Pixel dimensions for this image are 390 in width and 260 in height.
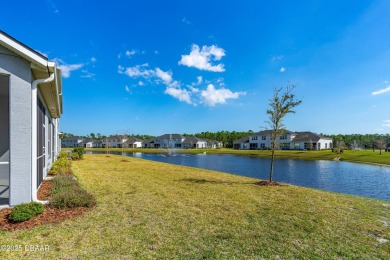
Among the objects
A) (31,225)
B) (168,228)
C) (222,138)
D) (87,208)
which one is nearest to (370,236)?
(168,228)

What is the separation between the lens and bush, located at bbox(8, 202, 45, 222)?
5492 mm

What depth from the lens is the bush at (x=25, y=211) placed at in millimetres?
5492

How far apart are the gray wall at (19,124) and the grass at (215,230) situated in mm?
1710

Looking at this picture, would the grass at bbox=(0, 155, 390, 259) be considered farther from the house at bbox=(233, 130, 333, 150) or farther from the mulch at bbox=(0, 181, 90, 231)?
the house at bbox=(233, 130, 333, 150)

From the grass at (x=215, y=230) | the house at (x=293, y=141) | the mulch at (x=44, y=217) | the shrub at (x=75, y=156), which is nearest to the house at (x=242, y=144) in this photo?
the house at (x=293, y=141)

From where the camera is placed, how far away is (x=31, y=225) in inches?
214

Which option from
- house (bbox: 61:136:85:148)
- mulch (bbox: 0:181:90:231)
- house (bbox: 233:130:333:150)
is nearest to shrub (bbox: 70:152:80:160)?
mulch (bbox: 0:181:90:231)

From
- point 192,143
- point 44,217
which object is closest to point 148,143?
point 192,143

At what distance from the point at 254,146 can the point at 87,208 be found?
246 feet

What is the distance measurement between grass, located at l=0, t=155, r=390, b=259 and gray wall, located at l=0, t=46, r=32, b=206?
1710 mm

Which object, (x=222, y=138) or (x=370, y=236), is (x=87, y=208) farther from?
(x=222, y=138)

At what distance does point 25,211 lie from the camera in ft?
18.6

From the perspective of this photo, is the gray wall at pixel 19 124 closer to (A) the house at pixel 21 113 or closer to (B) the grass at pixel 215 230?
(A) the house at pixel 21 113

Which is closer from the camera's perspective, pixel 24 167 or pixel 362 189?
pixel 24 167
